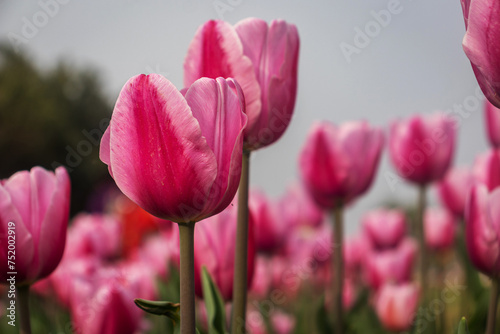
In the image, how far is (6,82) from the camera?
1461cm

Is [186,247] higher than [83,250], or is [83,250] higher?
[186,247]

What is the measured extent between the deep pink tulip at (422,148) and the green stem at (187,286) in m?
1.30

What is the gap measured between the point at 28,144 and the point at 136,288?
1439cm

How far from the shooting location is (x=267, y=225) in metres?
2.06

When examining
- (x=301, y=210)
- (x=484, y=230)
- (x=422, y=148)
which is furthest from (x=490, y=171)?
(x=301, y=210)

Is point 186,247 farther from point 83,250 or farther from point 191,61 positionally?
point 83,250

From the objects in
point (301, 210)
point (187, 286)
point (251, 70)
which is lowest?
point (301, 210)

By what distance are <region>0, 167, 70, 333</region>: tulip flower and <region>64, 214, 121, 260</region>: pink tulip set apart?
4.12ft

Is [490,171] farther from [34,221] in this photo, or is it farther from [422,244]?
[34,221]

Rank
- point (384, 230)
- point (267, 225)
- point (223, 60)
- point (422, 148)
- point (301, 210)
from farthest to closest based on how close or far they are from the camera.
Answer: point (301, 210)
point (384, 230)
point (267, 225)
point (422, 148)
point (223, 60)

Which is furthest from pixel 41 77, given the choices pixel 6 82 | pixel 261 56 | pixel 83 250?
pixel 261 56

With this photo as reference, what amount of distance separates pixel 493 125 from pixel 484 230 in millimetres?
849

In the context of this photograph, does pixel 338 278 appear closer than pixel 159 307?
No

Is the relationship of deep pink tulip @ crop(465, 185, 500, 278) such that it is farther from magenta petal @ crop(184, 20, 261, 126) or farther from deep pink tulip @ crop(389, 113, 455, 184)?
deep pink tulip @ crop(389, 113, 455, 184)
